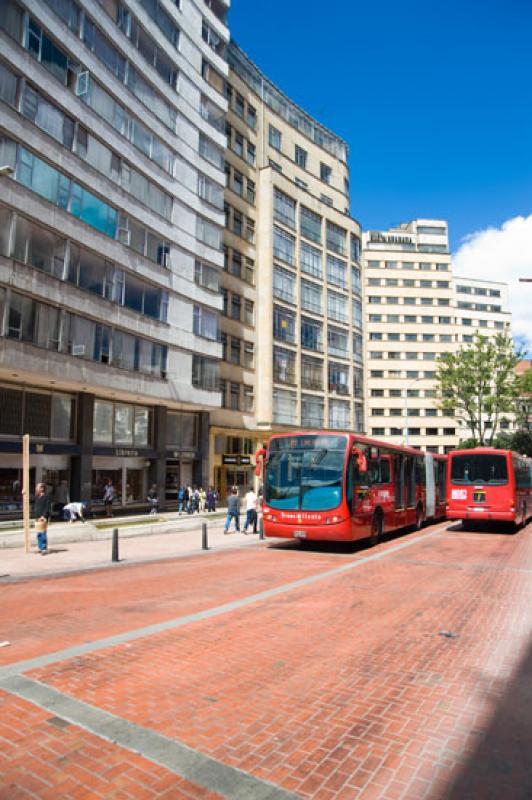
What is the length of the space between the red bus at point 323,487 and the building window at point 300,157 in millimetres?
38523

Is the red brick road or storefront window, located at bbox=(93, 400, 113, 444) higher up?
storefront window, located at bbox=(93, 400, 113, 444)

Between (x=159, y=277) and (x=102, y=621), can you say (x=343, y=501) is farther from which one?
(x=159, y=277)

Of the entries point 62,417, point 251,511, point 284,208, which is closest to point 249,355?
point 284,208

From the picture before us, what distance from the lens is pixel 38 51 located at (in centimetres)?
2288

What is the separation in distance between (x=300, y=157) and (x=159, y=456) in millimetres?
31711

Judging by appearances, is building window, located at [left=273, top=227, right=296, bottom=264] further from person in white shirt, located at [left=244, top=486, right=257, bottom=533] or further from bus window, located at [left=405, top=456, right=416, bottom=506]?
bus window, located at [left=405, top=456, right=416, bottom=506]

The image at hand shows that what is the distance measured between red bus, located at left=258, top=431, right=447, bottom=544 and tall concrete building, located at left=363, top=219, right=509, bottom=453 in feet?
201

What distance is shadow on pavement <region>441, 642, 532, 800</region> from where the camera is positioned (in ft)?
12.6

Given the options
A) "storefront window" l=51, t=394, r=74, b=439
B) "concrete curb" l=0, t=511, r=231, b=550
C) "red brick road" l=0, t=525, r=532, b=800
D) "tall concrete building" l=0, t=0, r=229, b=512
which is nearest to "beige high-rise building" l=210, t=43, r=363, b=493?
"tall concrete building" l=0, t=0, r=229, b=512

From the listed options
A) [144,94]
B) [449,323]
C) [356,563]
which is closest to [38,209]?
[144,94]

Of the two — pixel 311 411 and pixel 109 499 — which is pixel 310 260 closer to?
pixel 311 411

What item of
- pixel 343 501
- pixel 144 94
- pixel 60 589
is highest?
pixel 144 94

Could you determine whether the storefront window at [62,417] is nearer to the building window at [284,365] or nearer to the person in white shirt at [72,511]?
the person in white shirt at [72,511]

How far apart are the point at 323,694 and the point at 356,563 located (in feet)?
27.5
